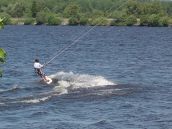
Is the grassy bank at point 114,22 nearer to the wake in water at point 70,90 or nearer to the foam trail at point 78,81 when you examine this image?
the foam trail at point 78,81

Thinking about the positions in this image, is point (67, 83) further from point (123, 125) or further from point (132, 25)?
point (132, 25)

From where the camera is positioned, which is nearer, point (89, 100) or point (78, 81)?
point (89, 100)

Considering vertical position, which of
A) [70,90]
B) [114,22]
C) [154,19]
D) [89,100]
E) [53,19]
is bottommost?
[114,22]

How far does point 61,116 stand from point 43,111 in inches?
58.9

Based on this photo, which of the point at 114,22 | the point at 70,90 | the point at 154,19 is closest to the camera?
the point at 70,90

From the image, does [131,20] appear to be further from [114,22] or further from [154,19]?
[114,22]

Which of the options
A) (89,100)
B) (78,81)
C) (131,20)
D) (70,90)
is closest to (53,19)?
(131,20)

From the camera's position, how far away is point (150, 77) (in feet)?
147

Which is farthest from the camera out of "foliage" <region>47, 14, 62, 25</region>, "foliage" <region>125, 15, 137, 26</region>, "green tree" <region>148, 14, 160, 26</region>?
"foliage" <region>47, 14, 62, 25</region>

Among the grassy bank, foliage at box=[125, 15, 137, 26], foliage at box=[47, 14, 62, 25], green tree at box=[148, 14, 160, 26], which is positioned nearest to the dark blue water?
green tree at box=[148, 14, 160, 26]

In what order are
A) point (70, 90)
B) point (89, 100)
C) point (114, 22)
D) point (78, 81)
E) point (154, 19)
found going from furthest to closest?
point (114, 22), point (154, 19), point (78, 81), point (70, 90), point (89, 100)

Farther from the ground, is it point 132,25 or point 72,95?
point 72,95

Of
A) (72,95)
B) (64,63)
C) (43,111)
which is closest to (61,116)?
(43,111)

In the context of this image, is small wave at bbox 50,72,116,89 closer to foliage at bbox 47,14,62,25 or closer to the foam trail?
the foam trail
